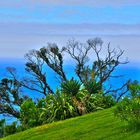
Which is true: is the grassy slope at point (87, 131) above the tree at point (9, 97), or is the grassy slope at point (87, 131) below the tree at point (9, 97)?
below

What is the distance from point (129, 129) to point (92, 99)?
1103cm

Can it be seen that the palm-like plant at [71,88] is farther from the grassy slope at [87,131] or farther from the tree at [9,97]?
the tree at [9,97]

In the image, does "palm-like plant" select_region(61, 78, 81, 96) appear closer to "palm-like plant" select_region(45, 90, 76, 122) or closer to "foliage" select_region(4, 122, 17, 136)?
"palm-like plant" select_region(45, 90, 76, 122)

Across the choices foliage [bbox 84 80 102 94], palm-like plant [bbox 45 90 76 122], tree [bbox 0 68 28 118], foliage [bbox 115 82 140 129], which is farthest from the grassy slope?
tree [bbox 0 68 28 118]

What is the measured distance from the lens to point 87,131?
17.0 meters

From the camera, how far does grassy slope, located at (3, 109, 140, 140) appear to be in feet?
49.6

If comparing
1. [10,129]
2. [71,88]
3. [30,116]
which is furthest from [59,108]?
[10,129]

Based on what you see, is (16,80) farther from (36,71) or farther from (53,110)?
(53,110)

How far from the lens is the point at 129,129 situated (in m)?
15.2

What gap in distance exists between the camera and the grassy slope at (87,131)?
15113mm

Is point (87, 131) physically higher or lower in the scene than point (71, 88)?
lower

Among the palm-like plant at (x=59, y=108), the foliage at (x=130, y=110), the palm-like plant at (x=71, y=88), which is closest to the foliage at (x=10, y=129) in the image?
the palm-like plant at (x=59, y=108)

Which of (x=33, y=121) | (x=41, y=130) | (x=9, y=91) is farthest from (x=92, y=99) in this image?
(x=9, y=91)

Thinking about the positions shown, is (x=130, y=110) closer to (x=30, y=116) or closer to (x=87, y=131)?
(x=87, y=131)
